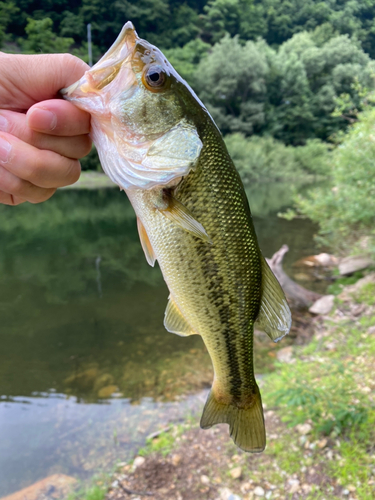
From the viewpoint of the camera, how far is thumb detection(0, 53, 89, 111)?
4.04 feet

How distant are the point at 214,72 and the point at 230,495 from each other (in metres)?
35.4

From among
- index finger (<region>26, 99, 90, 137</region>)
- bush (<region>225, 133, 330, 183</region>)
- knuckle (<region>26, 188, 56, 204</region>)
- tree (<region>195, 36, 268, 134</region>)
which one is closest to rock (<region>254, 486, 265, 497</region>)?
knuckle (<region>26, 188, 56, 204</region>)

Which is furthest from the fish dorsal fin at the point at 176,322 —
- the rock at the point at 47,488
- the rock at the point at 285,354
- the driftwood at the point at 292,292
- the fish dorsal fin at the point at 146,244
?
the driftwood at the point at 292,292

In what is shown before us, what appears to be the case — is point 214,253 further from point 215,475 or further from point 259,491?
point 215,475

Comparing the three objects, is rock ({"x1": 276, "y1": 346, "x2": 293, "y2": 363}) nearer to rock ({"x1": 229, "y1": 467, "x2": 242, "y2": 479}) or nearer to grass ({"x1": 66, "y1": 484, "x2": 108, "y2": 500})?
rock ({"x1": 229, "y1": 467, "x2": 242, "y2": 479})

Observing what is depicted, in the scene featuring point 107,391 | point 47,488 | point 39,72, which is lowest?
point 107,391

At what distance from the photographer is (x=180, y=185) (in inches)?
48.7

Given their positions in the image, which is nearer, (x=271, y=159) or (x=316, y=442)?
(x=316, y=442)

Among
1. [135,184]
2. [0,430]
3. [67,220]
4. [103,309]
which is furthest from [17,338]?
[67,220]

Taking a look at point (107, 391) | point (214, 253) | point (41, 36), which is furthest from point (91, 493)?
point (41, 36)

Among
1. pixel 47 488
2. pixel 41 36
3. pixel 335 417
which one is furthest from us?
pixel 41 36

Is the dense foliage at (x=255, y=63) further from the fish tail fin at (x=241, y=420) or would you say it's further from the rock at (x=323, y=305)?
the fish tail fin at (x=241, y=420)

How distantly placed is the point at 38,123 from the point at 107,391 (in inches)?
169

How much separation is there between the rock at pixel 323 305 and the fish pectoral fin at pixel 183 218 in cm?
589
